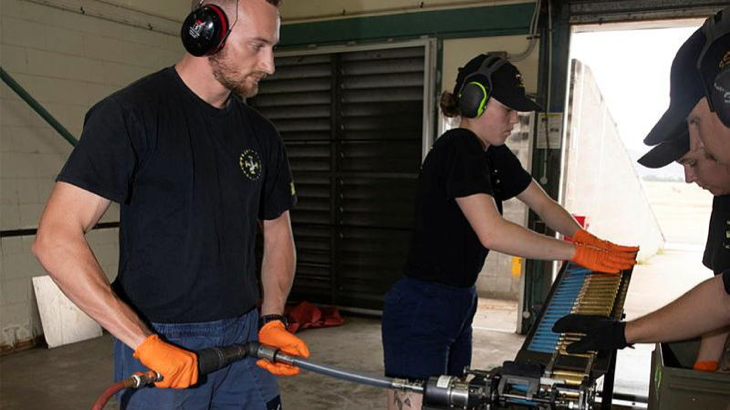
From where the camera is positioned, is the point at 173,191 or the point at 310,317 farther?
the point at 310,317

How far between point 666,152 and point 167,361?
5.13 feet

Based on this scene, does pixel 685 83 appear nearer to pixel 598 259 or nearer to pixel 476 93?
pixel 476 93

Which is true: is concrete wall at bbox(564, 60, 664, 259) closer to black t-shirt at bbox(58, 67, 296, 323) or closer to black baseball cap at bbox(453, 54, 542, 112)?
black baseball cap at bbox(453, 54, 542, 112)

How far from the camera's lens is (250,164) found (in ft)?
5.38

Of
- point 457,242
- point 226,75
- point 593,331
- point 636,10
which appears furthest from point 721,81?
point 636,10

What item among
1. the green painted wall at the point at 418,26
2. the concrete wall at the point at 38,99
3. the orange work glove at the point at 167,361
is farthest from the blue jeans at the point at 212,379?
the green painted wall at the point at 418,26

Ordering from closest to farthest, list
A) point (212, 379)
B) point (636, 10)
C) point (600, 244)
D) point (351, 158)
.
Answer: point (212, 379) < point (600, 244) < point (636, 10) < point (351, 158)

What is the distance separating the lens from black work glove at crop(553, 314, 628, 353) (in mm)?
1515

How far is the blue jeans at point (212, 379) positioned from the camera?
1446 millimetres

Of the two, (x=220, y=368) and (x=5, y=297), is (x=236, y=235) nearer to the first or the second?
(x=220, y=368)

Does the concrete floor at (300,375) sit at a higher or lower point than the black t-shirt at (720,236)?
lower

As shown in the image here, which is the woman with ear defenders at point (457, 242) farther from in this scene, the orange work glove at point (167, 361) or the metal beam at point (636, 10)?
the metal beam at point (636, 10)

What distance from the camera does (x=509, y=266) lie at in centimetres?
598

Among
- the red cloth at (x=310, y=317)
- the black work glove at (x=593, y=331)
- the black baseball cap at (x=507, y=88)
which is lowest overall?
the red cloth at (x=310, y=317)
